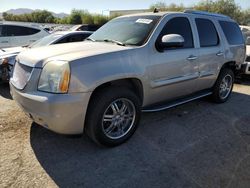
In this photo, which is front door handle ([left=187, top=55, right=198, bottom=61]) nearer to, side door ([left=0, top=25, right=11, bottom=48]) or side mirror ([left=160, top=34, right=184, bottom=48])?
side mirror ([left=160, top=34, right=184, bottom=48])

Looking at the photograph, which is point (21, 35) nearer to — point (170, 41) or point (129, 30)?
point (129, 30)

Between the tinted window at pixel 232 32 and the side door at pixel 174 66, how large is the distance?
1.45 metres

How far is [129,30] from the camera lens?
4395mm

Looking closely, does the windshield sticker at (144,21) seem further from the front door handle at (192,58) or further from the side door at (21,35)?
the side door at (21,35)

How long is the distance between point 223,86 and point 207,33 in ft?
4.89

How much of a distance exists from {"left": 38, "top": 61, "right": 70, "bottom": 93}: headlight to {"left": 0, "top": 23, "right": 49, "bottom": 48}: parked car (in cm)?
767

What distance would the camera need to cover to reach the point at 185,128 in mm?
4582

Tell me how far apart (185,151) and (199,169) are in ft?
1.49

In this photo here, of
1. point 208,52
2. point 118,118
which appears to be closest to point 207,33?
point 208,52

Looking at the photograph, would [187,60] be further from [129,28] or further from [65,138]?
[65,138]

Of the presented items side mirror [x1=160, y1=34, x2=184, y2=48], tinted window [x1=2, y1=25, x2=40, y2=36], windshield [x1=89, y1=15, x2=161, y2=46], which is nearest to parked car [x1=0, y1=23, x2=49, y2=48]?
tinted window [x1=2, y1=25, x2=40, y2=36]

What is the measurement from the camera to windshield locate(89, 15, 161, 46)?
4.13m


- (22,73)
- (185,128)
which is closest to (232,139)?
(185,128)

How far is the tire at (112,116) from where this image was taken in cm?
345
